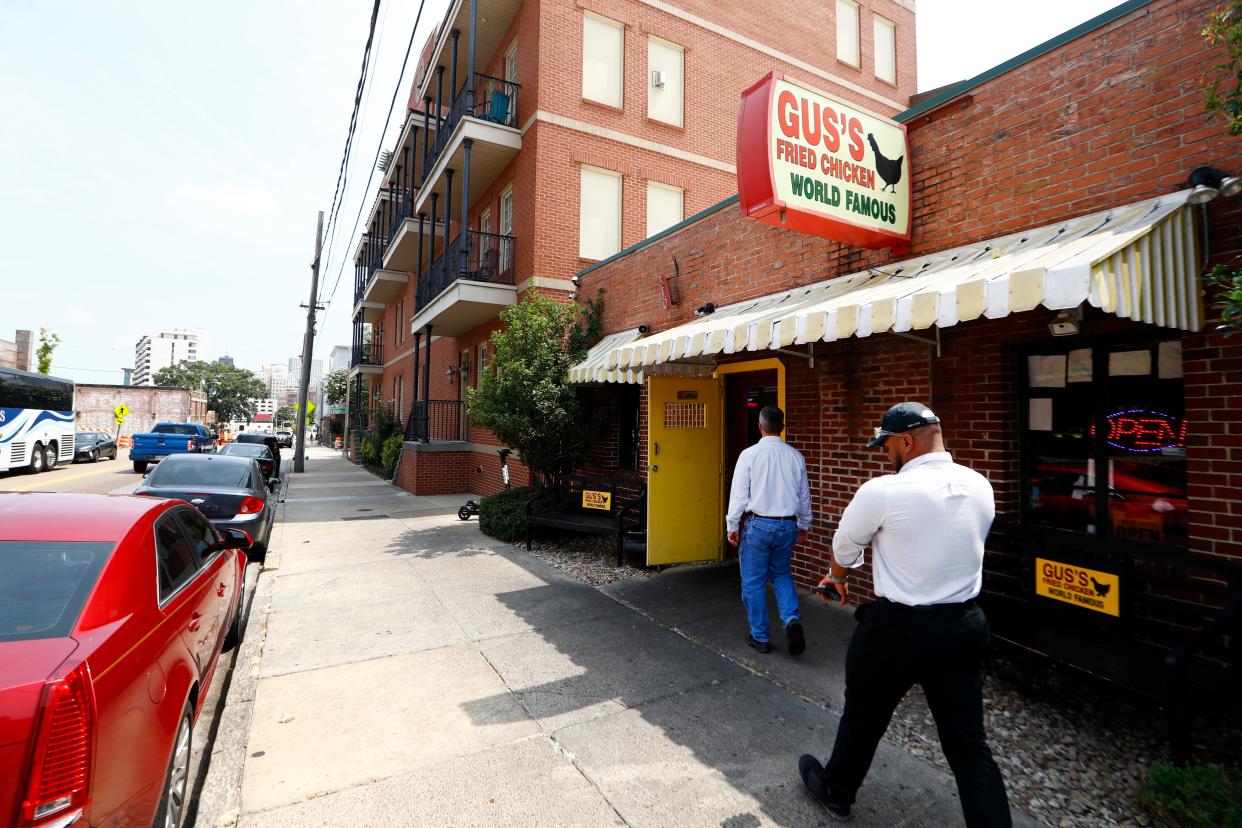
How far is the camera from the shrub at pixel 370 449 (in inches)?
905

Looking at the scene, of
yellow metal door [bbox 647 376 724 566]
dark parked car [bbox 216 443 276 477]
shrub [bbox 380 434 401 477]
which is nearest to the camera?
yellow metal door [bbox 647 376 724 566]

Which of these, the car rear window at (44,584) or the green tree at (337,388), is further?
the green tree at (337,388)

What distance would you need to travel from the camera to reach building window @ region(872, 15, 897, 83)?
16.5 meters

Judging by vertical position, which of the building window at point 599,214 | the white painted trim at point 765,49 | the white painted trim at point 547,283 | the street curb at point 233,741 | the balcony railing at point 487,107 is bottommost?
the street curb at point 233,741

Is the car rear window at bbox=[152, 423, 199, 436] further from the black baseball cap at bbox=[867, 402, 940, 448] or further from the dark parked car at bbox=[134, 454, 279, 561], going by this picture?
the black baseball cap at bbox=[867, 402, 940, 448]

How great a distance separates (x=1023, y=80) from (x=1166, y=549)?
11.3ft

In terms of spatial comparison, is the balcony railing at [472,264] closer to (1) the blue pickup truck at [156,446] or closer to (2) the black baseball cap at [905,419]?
(2) the black baseball cap at [905,419]

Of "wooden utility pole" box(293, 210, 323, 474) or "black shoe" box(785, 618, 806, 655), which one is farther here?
"wooden utility pole" box(293, 210, 323, 474)

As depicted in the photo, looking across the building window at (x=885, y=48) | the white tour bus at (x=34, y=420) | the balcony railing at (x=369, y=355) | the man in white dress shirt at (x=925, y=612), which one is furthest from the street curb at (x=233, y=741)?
the balcony railing at (x=369, y=355)

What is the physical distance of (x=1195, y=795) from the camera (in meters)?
2.58

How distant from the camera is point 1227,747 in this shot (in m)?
3.26

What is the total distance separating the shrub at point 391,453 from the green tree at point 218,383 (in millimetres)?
74244

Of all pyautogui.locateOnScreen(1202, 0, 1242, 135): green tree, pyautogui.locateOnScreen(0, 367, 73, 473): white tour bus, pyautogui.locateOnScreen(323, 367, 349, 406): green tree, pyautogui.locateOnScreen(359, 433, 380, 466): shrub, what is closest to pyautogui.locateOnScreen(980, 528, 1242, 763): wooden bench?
pyautogui.locateOnScreen(1202, 0, 1242, 135): green tree

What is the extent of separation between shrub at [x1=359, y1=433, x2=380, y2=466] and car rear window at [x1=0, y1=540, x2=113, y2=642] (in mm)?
21210
